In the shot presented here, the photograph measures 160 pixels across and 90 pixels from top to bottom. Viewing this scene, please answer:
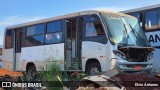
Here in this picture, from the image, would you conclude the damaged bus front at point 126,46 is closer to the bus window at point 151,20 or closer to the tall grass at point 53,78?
the bus window at point 151,20

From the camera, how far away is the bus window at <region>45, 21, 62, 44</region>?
17.2 m

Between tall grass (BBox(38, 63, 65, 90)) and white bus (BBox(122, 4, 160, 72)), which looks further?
white bus (BBox(122, 4, 160, 72))

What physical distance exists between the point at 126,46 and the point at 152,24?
4.63 m

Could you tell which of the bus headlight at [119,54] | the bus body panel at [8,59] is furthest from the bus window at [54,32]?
the bus body panel at [8,59]

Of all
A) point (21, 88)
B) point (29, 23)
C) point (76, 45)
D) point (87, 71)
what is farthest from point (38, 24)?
point (21, 88)

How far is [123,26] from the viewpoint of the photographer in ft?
50.3

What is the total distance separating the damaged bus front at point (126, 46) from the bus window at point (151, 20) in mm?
2981

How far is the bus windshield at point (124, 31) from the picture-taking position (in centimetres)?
1475

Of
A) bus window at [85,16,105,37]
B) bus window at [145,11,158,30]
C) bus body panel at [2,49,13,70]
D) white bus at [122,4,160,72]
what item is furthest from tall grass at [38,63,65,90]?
bus body panel at [2,49,13,70]

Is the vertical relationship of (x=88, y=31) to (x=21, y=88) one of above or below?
above

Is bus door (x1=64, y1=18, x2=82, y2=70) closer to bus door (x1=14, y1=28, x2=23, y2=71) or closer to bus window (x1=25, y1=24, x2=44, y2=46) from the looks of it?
bus window (x1=25, y1=24, x2=44, y2=46)

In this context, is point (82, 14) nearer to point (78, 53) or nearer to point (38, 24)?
point (78, 53)

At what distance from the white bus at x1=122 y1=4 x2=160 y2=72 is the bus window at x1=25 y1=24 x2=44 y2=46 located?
4.65m

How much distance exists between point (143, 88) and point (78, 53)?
7.71 metres
